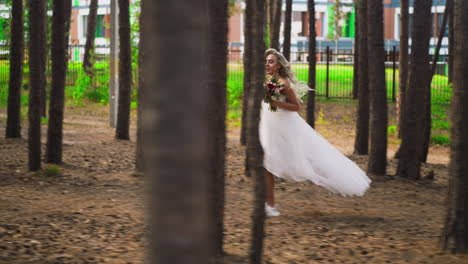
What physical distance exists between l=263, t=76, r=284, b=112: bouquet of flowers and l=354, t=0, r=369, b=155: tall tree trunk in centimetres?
623

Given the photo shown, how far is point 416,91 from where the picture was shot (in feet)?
39.0

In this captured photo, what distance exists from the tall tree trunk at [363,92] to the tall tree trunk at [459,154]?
8.34m

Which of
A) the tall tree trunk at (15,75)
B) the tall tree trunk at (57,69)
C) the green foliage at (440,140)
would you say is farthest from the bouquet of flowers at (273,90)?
the green foliage at (440,140)

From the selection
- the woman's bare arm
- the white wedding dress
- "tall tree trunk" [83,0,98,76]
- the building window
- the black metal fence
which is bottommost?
the white wedding dress

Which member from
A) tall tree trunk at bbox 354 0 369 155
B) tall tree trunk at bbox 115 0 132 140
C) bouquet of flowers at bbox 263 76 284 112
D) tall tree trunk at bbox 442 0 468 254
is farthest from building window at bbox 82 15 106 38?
tall tree trunk at bbox 442 0 468 254

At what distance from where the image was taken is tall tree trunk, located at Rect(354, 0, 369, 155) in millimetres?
14820

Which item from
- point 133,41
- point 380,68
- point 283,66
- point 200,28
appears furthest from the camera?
point 133,41

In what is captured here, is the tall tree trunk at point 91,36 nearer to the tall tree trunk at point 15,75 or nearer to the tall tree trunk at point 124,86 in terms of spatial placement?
the tall tree trunk at point 124,86

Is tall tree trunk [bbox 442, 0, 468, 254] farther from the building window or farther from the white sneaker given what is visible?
the building window

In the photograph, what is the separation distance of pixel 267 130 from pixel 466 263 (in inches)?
132

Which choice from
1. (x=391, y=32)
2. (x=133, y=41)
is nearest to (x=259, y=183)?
(x=133, y=41)

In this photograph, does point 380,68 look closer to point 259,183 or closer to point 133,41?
point 259,183

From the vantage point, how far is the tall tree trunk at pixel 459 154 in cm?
629

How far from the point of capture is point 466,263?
6.14 meters
